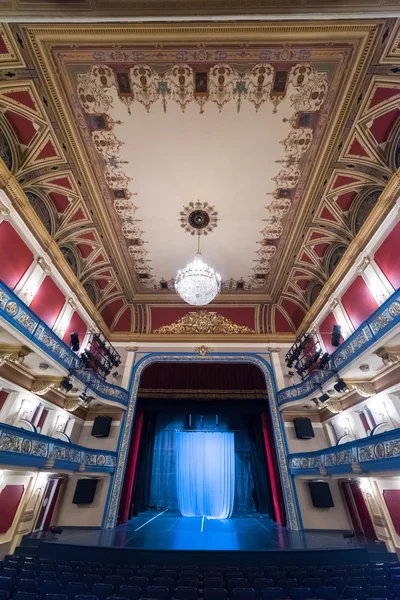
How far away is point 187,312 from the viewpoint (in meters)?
12.5

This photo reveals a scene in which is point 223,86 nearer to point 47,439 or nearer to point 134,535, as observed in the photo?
point 47,439

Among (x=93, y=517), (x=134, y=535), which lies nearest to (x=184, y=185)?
(x=134, y=535)

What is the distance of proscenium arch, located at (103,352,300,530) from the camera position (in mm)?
8875

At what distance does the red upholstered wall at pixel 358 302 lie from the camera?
24.8ft

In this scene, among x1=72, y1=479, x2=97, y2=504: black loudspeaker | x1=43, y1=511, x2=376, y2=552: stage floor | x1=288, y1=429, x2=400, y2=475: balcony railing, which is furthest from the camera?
x1=72, y1=479, x2=97, y2=504: black loudspeaker

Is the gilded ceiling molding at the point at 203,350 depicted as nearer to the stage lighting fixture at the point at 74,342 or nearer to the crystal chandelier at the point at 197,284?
the crystal chandelier at the point at 197,284

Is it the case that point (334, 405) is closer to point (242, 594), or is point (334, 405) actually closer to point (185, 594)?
point (242, 594)

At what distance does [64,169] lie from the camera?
286 inches

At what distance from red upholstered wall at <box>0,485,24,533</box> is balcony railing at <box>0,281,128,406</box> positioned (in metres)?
3.07

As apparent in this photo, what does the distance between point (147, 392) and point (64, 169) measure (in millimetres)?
8985

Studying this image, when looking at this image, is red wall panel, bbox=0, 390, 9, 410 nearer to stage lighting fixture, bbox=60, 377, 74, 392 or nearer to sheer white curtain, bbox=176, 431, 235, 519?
stage lighting fixture, bbox=60, 377, 74, 392

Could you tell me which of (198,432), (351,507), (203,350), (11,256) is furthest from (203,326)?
(351,507)

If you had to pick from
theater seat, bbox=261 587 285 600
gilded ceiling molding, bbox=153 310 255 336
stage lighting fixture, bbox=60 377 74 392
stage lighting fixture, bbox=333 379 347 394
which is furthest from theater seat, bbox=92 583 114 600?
gilded ceiling molding, bbox=153 310 255 336

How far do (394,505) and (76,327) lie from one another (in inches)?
417
